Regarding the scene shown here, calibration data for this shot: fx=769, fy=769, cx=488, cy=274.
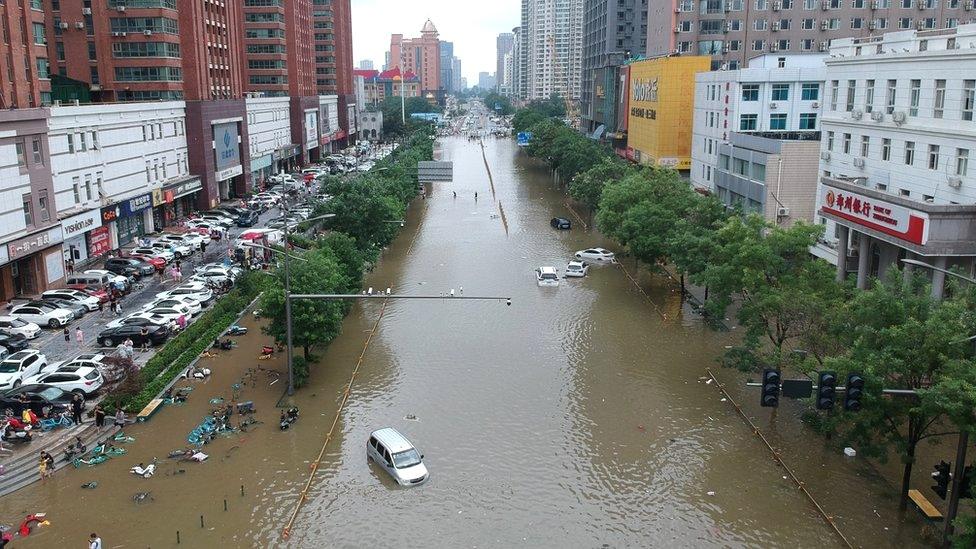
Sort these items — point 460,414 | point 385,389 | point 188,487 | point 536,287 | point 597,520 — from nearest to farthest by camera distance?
point 597,520, point 188,487, point 460,414, point 385,389, point 536,287

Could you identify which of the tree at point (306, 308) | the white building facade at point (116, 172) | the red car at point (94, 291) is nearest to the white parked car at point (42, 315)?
the red car at point (94, 291)

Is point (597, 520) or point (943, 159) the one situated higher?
point (943, 159)

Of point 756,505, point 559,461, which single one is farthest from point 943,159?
→ point 559,461

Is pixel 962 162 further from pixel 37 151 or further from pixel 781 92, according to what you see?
pixel 37 151

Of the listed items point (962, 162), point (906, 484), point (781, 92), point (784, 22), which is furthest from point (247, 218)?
point (784, 22)

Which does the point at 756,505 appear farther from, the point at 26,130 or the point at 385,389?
the point at 26,130

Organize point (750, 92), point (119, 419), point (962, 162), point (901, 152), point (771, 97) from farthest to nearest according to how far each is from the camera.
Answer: point (771, 97) < point (750, 92) < point (901, 152) < point (962, 162) < point (119, 419)
